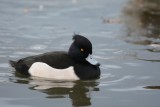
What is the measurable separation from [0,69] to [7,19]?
4.48 meters

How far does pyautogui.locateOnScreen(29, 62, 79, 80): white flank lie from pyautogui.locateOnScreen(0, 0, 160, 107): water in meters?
0.12

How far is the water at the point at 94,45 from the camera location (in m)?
8.70

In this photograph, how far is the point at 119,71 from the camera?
10.2 m

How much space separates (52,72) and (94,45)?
2.76 m

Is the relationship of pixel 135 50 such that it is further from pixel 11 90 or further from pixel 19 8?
pixel 19 8

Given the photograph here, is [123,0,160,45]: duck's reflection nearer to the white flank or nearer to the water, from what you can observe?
the water

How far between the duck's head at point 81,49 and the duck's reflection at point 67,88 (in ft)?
1.51

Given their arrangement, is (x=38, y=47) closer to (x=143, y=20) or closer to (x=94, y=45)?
(x=94, y=45)

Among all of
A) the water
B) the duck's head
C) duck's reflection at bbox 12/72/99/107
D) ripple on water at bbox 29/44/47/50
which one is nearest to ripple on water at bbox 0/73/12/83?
the water

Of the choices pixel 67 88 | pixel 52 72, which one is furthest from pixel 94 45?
pixel 67 88

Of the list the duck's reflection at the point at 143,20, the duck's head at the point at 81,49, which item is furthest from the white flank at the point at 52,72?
the duck's reflection at the point at 143,20

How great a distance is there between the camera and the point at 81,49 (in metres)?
9.70

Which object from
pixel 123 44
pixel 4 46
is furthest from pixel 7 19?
pixel 123 44

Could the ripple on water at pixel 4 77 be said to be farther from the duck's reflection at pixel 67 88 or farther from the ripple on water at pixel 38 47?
Result: the ripple on water at pixel 38 47
